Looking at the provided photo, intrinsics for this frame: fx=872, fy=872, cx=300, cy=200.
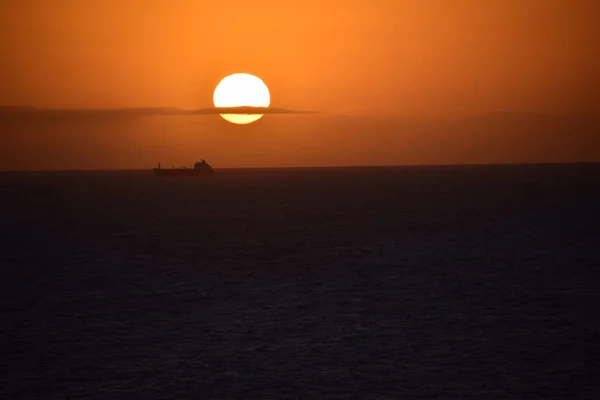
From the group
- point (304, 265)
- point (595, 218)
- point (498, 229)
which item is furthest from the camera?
point (595, 218)

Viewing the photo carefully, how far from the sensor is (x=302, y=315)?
4522 centimetres

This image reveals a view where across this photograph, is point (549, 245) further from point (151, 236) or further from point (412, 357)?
point (412, 357)

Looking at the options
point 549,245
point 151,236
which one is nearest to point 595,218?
point 549,245

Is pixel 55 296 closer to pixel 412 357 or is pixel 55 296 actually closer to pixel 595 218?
pixel 412 357

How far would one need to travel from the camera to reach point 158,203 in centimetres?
17825

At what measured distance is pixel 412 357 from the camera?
116 ft

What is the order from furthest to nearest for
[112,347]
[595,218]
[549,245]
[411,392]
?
[595,218] < [549,245] < [112,347] < [411,392]

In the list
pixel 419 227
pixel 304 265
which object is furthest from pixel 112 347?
pixel 419 227

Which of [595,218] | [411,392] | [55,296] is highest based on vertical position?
[595,218]

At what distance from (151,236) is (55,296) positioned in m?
46.5

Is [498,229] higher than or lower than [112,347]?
higher

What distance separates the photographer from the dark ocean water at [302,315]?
31.8 metres

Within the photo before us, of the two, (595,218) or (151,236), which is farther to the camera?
(595,218)

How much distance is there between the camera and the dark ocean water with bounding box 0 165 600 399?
31.8 metres
